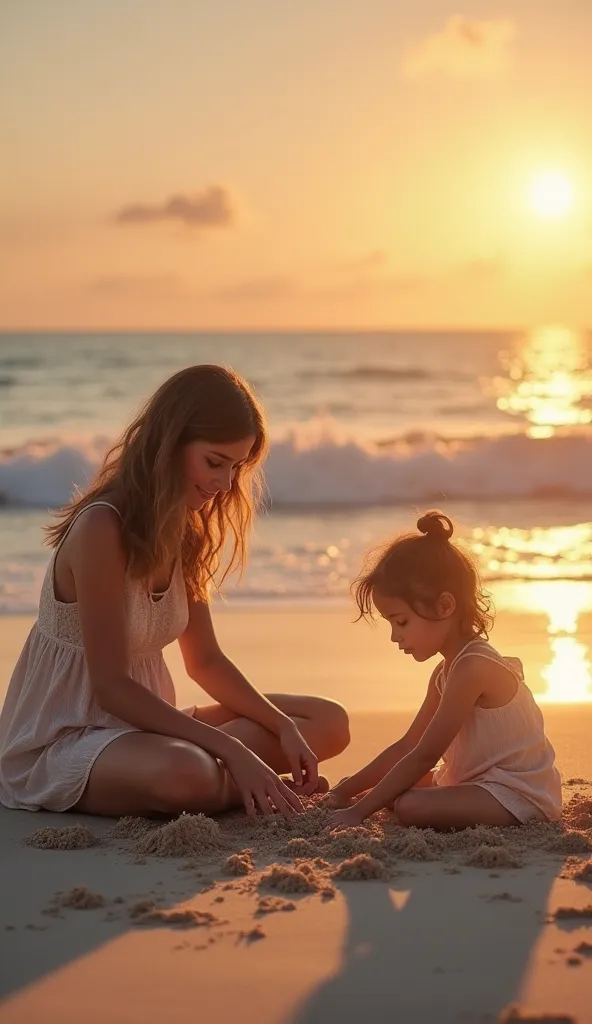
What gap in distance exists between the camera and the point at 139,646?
409cm

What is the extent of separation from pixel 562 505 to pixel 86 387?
18.1 metres

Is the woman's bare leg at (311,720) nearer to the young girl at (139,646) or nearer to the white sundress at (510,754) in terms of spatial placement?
the young girl at (139,646)

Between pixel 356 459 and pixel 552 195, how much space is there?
15.8 feet

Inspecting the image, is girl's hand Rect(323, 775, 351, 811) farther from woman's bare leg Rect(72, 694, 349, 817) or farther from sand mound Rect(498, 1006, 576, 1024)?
sand mound Rect(498, 1006, 576, 1024)

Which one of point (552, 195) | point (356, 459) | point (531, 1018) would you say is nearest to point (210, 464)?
point (531, 1018)

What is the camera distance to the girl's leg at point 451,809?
144 inches

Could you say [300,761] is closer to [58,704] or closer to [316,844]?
[316,844]

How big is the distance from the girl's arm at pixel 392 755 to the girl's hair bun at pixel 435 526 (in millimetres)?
435

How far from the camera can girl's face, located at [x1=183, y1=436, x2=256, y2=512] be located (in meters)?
3.91

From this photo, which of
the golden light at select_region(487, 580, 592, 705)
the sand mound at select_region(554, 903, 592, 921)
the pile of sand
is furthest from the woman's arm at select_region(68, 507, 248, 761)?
the golden light at select_region(487, 580, 592, 705)

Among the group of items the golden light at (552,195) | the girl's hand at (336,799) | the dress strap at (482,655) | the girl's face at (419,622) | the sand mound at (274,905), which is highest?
the golden light at (552,195)

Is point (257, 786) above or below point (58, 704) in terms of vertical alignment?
below

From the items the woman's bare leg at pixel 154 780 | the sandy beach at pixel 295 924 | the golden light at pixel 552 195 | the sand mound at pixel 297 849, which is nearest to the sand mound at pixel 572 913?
the sandy beach at pixel 295 924

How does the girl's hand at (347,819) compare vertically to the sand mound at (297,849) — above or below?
above
